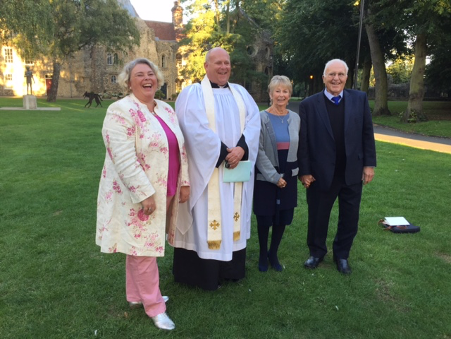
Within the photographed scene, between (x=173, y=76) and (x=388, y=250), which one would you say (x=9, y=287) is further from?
(x=173, y=76)

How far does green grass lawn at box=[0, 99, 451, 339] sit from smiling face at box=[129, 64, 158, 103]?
5.88 ft

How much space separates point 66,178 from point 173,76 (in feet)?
149

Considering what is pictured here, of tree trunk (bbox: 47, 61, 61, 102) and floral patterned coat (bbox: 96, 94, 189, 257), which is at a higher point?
tree trunk (bbox: 47, 61, 61, 102)

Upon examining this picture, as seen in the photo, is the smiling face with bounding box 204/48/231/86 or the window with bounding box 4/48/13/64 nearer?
the smiling face with bounding box 204/48/231/86

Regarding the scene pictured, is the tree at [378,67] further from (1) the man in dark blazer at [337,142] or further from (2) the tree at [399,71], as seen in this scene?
(2) the tree at [399,71]

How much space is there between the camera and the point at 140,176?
106 inches

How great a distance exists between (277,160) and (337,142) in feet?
2.06

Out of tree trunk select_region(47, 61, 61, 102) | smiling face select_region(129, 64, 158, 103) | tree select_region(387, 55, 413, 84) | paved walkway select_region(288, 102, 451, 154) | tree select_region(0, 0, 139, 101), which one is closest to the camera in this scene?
smiling face select_region(129, 64, 158, 103)

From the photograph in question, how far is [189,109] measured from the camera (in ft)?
10.7

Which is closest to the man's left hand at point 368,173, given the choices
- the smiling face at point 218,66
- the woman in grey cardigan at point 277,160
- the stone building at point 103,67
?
the woman in grey cardigan at point 277,160

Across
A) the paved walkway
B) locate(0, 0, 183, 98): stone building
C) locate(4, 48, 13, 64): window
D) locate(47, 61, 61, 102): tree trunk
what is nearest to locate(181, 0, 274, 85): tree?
locate(0, 0, 183, 98): stone building

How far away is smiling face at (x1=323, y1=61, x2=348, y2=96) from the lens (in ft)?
11.7

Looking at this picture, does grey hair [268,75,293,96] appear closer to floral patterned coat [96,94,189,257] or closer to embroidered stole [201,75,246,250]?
embroidered stole [201,75,246,250]

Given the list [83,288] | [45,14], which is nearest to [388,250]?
[83,288]
